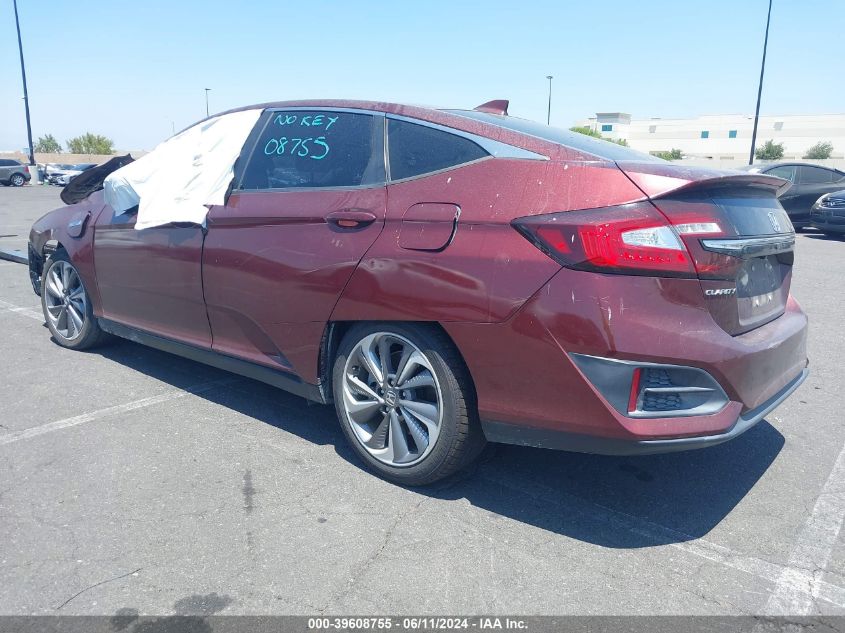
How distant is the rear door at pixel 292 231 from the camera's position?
10.7ft

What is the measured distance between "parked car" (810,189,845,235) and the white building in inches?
3045

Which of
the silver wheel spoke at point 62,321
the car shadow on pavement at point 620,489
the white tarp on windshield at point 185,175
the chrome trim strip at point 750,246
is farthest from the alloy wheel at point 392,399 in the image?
the silver wheel spoke at point 62,321

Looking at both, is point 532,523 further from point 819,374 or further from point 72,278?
point 72,278

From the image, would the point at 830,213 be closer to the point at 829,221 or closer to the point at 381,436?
the point at 829,221

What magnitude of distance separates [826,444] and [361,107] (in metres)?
3.03

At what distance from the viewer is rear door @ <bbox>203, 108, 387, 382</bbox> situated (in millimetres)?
3254

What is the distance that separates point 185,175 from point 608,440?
9.65 ft

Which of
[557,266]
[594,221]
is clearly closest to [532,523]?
[557,266]

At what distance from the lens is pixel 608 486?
129 inches

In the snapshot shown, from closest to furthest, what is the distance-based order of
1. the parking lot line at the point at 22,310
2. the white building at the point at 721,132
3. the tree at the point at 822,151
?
the parking lot line at the point at 22,310
the tree at the point at 822,151
the white building at the point at 721,132

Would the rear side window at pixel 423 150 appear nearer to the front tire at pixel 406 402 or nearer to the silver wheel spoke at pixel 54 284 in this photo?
the front tire at pixel 406 402

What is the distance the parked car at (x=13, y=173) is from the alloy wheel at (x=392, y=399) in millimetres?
39732

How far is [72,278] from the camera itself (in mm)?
5117

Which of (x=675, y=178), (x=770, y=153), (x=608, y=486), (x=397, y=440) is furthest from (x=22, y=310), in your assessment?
(x=770, y=153)
